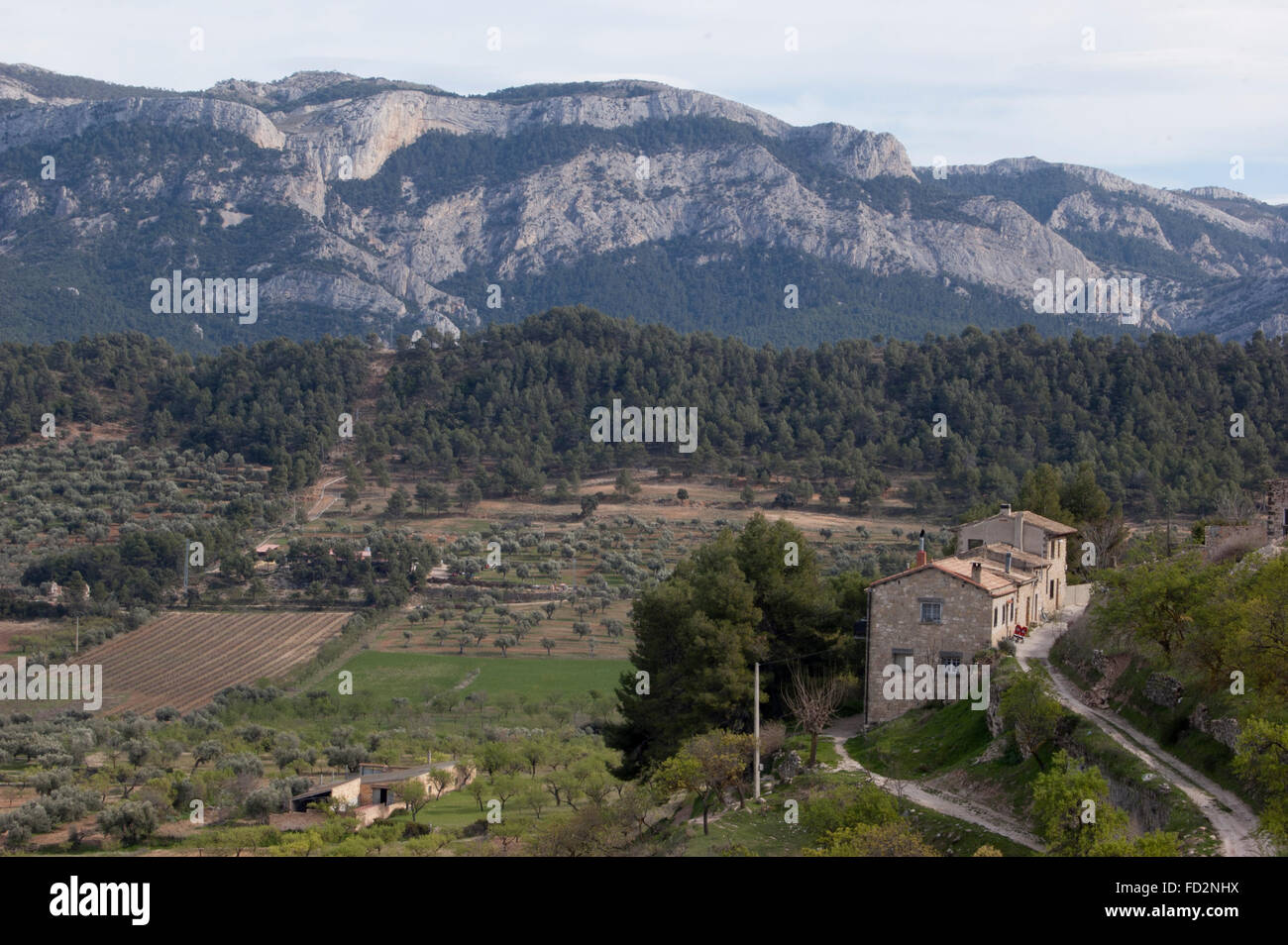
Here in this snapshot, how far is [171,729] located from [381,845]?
1879 cm

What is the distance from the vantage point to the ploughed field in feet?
180

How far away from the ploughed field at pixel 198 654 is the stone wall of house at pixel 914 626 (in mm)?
31696

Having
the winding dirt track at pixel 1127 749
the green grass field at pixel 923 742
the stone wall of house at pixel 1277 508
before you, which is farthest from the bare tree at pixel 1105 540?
the green grass field at pixel 923 742

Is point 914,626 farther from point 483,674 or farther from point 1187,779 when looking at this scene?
point 483,674

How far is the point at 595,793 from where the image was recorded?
37469 mm

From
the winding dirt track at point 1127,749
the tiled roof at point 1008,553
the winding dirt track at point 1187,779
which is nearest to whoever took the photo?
the winding dirt track at point 1187,779

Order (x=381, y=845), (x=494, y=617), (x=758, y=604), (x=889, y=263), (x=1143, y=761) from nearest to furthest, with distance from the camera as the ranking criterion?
(x=1143, y=761), (x=381, y=845), (x=758, y=604), (x=494, y=617), (x=889, y=263)

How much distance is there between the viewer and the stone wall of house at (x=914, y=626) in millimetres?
31719

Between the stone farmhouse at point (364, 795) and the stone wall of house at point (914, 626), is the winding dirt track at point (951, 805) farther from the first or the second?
the stone farmhouse at point (364, 795)

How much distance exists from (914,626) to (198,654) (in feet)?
132

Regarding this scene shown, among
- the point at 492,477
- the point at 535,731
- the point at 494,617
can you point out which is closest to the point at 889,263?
the point at 492,477

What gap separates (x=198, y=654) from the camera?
61.2 meters

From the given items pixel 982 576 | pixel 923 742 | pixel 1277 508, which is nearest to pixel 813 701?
pixel 923 742

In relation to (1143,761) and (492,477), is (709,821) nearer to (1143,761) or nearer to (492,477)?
(1143,761)
